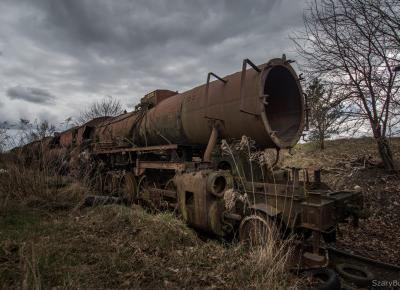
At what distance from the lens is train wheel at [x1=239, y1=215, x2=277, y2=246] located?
4.38m

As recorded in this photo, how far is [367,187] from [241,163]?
539 cm

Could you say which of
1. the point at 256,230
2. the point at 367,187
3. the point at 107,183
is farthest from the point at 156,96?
the point at 367,187

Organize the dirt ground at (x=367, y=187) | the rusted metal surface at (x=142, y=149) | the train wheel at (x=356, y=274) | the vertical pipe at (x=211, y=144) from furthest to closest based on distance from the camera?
the rusted metal surface at (x=142, y=149) < the dirt ground at (x=367, y=187) < the vertical pipe at (x=211, y=144) < the train wheel at (x=356, y=274)

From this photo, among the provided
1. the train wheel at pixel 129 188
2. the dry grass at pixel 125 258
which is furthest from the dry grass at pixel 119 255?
the train wheel at pixel 129 188

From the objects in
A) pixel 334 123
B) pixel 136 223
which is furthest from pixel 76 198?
pixel 334 123

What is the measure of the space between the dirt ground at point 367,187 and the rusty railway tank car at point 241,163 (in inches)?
53.3

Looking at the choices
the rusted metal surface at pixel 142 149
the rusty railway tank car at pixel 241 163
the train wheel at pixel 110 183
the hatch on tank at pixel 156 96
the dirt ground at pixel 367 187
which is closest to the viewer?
the rusty railway tank car at pixel 241 163

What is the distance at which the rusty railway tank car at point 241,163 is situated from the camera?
4574 mm

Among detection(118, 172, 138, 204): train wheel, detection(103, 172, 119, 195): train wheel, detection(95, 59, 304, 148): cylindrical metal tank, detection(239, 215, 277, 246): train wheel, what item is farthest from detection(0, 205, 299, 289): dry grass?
detection(103, 172, 119, 195): train wheel

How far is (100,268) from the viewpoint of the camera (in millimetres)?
3488

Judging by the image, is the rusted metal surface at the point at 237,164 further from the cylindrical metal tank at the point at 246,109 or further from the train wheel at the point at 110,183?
the train wheel at the point at 110,183

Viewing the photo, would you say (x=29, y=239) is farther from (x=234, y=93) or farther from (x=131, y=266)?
(x=234, y=93)

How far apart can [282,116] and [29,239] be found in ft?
15.1

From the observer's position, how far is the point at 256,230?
4566 millimetres
